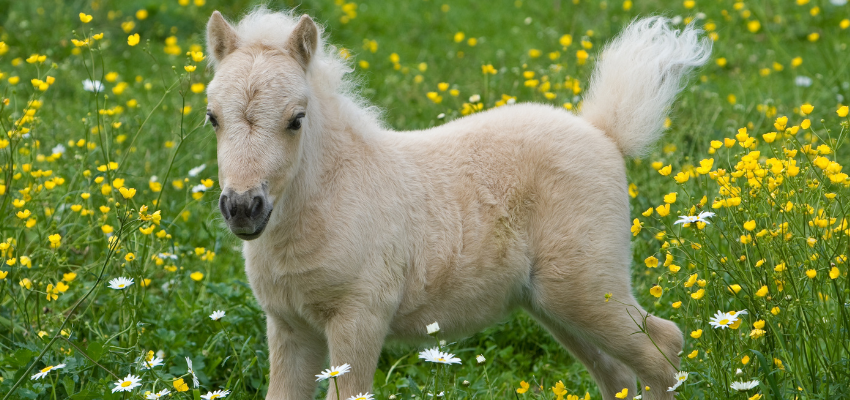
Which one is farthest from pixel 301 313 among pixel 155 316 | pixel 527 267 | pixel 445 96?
pixel 445 96

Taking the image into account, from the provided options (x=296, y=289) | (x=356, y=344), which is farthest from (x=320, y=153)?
(x=356, y=344)

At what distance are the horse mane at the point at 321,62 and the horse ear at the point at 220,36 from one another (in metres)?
0.04

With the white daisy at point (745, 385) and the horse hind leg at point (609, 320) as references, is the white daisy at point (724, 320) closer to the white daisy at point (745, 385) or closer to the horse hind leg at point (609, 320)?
the white daisy at point (745, 385)

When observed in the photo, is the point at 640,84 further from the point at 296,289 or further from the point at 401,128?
the point at 401,128

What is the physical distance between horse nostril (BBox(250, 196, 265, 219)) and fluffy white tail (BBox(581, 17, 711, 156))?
1.80 metres

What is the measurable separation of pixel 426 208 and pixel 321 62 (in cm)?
76

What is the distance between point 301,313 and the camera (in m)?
3.26

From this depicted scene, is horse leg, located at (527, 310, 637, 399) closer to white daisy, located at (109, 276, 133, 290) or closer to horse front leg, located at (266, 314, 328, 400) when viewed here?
horse front leg, located at (266, 314, 328, 400)

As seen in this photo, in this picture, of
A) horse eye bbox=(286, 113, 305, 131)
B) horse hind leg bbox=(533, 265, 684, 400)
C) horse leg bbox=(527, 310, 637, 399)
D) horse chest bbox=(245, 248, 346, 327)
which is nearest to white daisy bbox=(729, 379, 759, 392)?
horse hind leg bbox=(533, 265, 684, 400)

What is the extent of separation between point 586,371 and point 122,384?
232 cm

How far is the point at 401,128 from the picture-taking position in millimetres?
6648

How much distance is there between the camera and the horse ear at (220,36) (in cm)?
328

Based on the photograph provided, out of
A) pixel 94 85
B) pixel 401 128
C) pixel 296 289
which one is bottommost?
pixel 296 289

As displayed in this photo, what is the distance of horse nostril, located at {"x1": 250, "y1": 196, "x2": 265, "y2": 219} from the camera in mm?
2855
